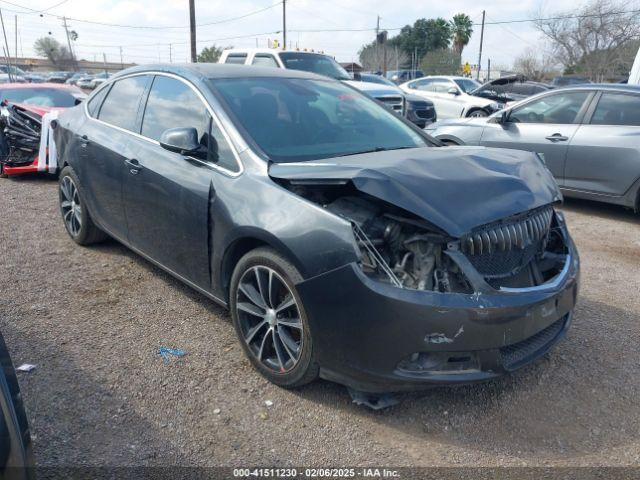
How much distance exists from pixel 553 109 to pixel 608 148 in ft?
3.34

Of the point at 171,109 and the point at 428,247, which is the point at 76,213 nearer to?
the point at 171,109

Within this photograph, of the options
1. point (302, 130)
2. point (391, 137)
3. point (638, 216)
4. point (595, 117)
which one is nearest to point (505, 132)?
point (595, 117)

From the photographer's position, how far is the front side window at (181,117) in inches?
132

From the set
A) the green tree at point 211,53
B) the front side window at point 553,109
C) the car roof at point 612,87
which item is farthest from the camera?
the green tree at point 211,53

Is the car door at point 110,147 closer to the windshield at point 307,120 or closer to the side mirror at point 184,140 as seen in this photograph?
the side mirror at point 184,140

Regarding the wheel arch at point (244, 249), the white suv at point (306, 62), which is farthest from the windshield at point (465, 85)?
the wheel arch at point (244, 249)

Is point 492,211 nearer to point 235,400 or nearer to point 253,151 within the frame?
point 253,151

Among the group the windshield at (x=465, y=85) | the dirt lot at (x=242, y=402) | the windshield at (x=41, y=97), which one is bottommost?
the dirt lot at (x=242, y=402)

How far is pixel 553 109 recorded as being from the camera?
23.3ft

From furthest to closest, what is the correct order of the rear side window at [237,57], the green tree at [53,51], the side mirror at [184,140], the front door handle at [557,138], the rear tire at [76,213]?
1. the green tree at [53,51]
2. the rear side window at [237,57]
3. the front door handle at [557,138]
4. the rear tire at [76,213]
5. the side mirror at [184,140]

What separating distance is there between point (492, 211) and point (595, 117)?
483cm

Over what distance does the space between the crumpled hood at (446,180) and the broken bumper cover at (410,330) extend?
39 centimetres

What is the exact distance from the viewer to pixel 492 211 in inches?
109

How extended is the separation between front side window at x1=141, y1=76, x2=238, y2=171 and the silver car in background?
4.98m
